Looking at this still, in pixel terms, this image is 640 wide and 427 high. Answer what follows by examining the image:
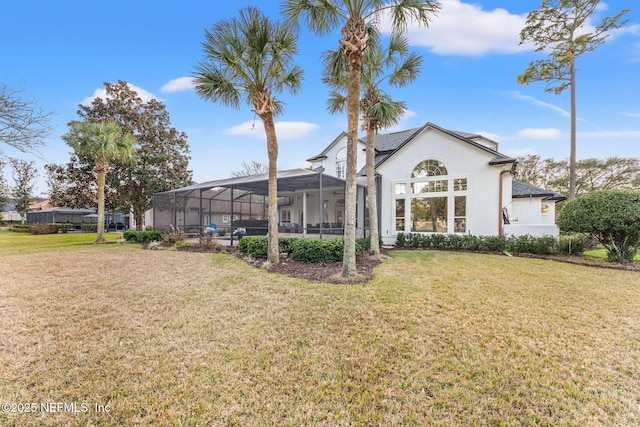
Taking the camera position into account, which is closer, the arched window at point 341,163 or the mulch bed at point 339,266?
the mulch bed at point 339,266

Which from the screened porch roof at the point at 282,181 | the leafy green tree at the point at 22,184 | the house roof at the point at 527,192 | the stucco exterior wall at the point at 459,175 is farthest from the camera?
the leafy green tree at the point at 22,184

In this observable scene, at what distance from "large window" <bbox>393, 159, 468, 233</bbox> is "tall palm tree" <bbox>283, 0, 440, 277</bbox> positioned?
288 inches

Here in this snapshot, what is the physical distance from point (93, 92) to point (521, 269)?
93.1ft

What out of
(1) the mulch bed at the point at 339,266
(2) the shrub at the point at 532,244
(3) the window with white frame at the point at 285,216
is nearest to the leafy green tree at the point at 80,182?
(3) the window with white frame at the point at 285,216

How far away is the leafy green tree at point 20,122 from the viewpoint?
7121 mm

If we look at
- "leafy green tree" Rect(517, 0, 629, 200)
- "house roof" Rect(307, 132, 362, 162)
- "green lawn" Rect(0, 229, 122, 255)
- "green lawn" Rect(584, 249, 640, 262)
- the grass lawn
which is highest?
"leafy green tree" Rect(517, 0, 629, 200)

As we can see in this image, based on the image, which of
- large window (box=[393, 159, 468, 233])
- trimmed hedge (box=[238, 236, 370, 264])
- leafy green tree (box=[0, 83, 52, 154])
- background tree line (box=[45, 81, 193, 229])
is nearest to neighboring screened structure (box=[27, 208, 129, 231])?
background tree line (box=[45, 81, 193, 229])

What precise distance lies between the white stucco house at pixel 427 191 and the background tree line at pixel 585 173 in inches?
575

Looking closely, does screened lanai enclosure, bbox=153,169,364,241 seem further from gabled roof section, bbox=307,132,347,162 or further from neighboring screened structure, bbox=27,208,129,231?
neighboring screened structure, bbox=27,208,129,231

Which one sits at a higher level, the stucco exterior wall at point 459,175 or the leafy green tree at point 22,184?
the leafy green tree at point 22,184

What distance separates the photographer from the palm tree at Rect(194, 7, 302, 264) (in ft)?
23.9

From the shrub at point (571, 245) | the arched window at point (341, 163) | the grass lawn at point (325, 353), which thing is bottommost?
the grass lawn at point (325, 353)

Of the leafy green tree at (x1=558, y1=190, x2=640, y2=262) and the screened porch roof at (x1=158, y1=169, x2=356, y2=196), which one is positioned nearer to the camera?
the leafy green tree at (x1=558, y1=190, x2=640, y2=262)

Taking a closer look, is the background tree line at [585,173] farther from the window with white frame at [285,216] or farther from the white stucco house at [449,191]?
the window with white frame at [285,216]
